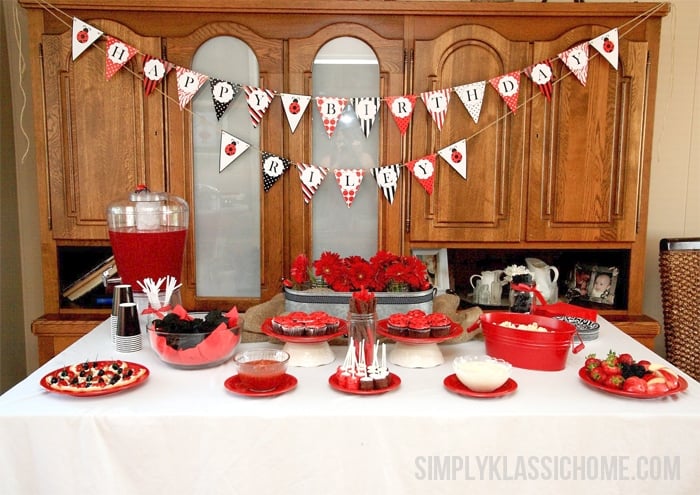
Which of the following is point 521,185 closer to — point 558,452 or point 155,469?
point 558,452

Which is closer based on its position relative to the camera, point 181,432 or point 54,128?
point 181,432

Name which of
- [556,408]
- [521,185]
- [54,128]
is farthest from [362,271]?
[54,128]

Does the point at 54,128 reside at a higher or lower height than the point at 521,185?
higher

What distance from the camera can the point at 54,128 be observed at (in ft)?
7.93

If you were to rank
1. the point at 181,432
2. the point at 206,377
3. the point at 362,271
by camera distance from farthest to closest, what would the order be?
the point at 362,271
the point at 206,377
the point at 181,432

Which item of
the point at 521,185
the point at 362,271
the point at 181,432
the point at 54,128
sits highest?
the point at 54,128

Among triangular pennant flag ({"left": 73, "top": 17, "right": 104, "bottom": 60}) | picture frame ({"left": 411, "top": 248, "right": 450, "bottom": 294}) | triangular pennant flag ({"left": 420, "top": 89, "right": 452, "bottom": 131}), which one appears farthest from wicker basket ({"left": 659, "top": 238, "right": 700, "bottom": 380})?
triangular pennant flag ({"left": 73, "top": 17, "right": 104, "bottom": 60})

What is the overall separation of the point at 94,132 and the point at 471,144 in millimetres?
1552

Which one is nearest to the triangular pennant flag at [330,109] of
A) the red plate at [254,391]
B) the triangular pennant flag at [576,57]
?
the triangular pennant flag at [576,57]

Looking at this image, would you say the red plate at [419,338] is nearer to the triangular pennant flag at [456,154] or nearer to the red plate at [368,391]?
the red plate at [368,391]

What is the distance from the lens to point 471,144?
2451mm

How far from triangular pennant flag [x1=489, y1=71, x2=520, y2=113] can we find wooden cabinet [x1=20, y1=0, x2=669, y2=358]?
0.04 meters

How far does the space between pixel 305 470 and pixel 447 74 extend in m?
1.73

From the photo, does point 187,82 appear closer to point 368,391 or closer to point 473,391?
point 368,391
